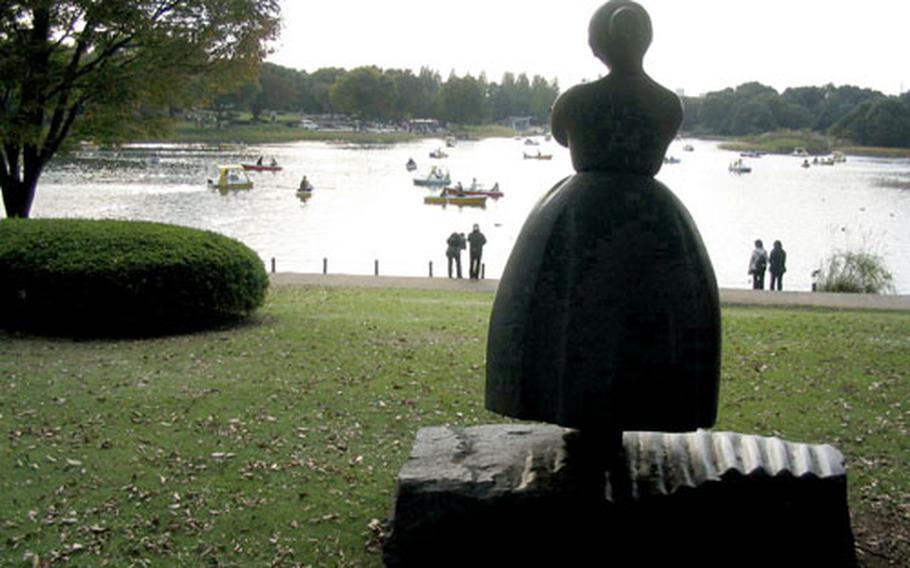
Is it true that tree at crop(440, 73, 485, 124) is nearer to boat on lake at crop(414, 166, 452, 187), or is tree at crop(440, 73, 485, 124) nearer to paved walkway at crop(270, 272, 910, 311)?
boat on lake at crop(414, 166, 452, 187)

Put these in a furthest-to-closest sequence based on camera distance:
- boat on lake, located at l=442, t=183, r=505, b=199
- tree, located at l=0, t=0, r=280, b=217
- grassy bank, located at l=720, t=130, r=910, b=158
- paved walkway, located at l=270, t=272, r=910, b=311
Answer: grassy bank, located at l=720, t=130, r=910, b=158 < boat on lake, located at l=442, t=183, r=505, b=199 < paved walkway, located at l=270, t=272, r=910, b=311 < tree, located at l=0, t=0, r=280, b=217

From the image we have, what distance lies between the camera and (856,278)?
23.6 meters

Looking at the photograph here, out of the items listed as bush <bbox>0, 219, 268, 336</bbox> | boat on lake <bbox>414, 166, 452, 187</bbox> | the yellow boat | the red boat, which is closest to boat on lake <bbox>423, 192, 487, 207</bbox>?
boat on lake <bbox>414, 166, 452, 187</bbox>

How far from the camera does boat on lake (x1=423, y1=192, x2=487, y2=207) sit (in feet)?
181

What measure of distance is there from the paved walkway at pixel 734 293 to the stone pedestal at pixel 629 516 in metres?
13.9

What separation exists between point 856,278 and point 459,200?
33.8m

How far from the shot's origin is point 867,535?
6645 millimetres

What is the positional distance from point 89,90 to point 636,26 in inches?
591

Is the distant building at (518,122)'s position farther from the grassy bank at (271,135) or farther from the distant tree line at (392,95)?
the grassy bank at (271,135)

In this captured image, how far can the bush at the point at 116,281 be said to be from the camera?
1255 centimetres

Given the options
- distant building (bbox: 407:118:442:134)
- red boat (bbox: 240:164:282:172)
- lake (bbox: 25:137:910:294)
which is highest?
distant building (bbox: 407:118:442:134)

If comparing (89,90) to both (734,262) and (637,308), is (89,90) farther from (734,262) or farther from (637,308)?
(734,262)

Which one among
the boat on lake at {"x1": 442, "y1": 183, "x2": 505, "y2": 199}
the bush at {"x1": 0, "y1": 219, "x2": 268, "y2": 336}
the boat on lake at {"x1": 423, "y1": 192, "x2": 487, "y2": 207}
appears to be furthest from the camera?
the boat on lake at {"x1": 442, "y1": 183, "x2": 505, "y2": 199}

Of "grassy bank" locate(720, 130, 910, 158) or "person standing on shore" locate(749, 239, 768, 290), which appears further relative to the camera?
"grassy bank" locate(720, 130, 910, 158)
